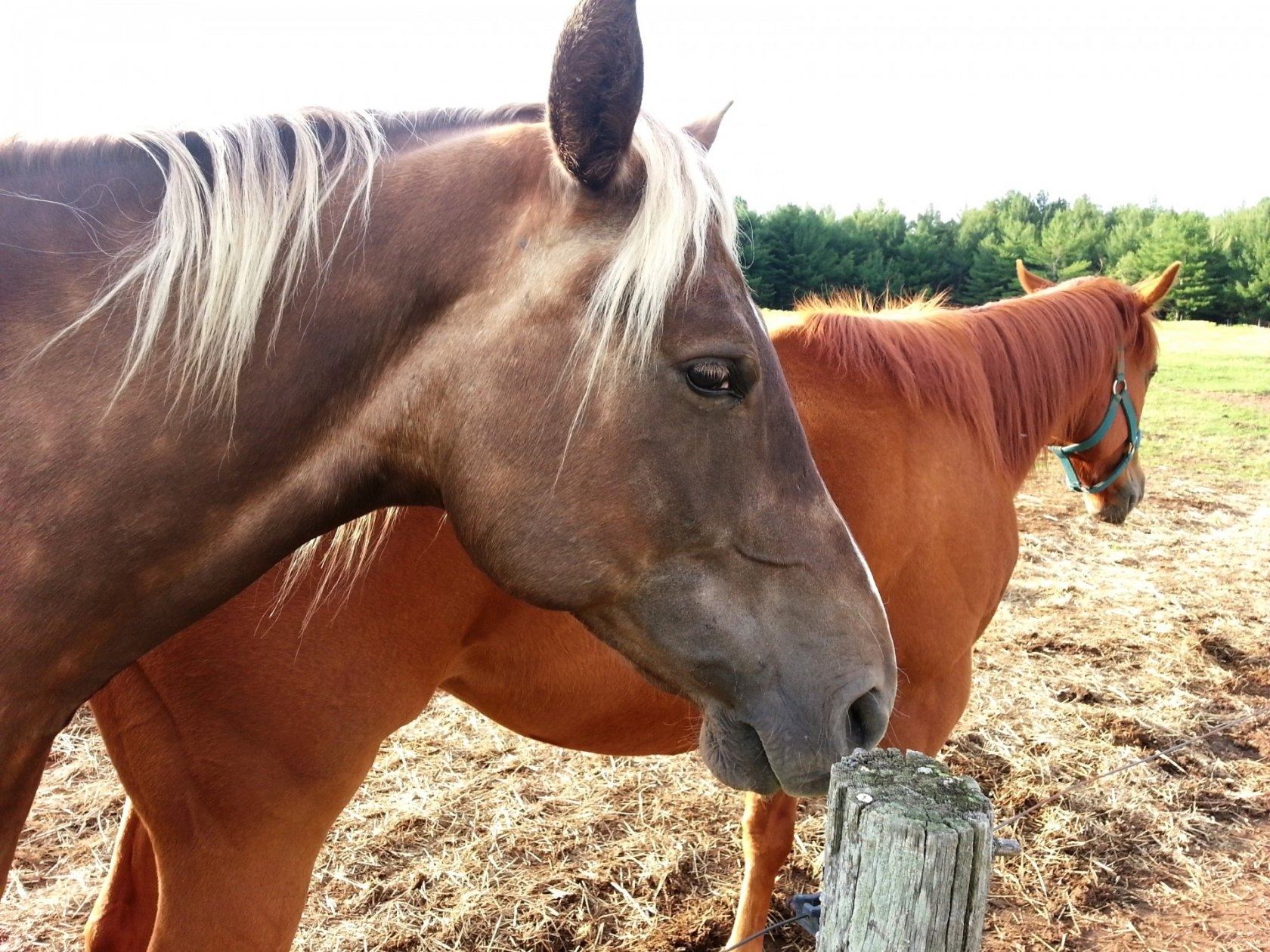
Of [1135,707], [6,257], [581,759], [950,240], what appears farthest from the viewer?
[950,240]

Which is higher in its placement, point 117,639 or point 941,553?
point 117,639

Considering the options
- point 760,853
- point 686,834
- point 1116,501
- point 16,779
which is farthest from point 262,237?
point 1116,501

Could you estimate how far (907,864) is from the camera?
1.11m

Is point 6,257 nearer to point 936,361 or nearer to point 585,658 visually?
point 585,658

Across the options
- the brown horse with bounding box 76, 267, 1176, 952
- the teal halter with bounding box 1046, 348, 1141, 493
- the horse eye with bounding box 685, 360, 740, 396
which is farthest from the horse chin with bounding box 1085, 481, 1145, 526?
the horse eye with bounding box 685, 360, 740, 396

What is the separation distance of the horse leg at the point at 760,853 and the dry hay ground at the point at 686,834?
217 mm

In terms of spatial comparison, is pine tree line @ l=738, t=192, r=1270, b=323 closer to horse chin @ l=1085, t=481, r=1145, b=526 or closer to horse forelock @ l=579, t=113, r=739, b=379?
horse chin @ l=1085, t=481, r=1145, b=526

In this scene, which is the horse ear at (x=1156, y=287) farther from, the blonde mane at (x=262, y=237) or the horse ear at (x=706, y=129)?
the blonde mane at (x=262, y=237)

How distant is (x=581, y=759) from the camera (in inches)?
174

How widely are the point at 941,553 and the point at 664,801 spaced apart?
199cm

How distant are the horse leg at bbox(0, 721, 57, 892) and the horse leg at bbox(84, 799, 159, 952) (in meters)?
0.96

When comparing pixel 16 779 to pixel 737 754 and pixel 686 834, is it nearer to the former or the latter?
pixel 737 754

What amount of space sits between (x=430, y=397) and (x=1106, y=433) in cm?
399

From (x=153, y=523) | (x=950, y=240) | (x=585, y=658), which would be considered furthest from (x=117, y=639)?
(x=950, y=240)
